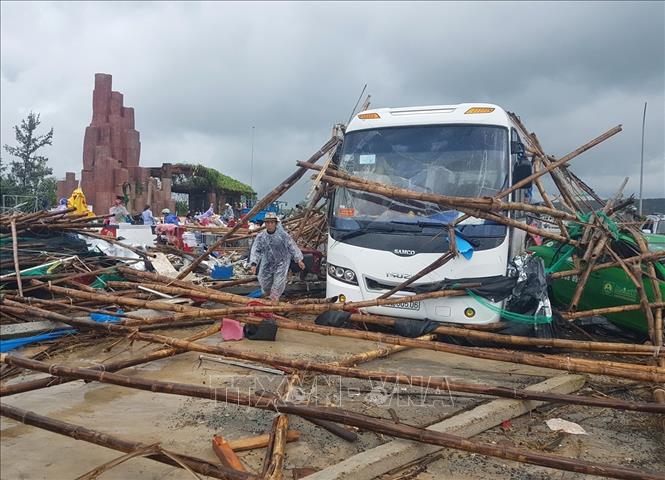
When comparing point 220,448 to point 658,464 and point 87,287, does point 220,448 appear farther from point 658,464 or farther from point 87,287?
point 87,287

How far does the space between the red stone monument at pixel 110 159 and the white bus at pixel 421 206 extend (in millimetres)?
15781

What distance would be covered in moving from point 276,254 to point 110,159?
15.1 meters

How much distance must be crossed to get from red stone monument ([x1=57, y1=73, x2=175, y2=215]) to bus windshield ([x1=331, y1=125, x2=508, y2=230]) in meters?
15.7

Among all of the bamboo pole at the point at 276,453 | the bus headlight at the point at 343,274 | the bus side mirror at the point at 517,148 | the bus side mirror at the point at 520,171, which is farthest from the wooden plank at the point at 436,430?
the bus side mirror at the point at 517,148

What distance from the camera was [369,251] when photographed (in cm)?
629

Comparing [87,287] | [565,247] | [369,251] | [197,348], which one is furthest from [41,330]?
[565,247]

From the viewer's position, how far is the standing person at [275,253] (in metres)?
7.58

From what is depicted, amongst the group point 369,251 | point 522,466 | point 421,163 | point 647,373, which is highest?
point 421,163

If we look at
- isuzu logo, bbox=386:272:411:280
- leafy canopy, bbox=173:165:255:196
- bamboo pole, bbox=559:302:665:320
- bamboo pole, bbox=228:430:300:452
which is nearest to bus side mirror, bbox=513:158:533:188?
bamboo pole, bbox=559:302:665:320

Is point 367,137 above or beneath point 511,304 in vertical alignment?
above

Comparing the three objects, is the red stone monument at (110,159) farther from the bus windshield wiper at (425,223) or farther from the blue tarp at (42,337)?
the bus windshield wiper at (425,223)

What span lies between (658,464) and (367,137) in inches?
195

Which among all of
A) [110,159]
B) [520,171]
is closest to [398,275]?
[520,171]

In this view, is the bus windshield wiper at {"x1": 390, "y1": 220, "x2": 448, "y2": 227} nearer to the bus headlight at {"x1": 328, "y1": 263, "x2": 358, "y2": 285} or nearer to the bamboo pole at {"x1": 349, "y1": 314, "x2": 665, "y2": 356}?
the bus headlight at {"x1": 328, "y1": 263, "x2": 358, "y2": 285}
